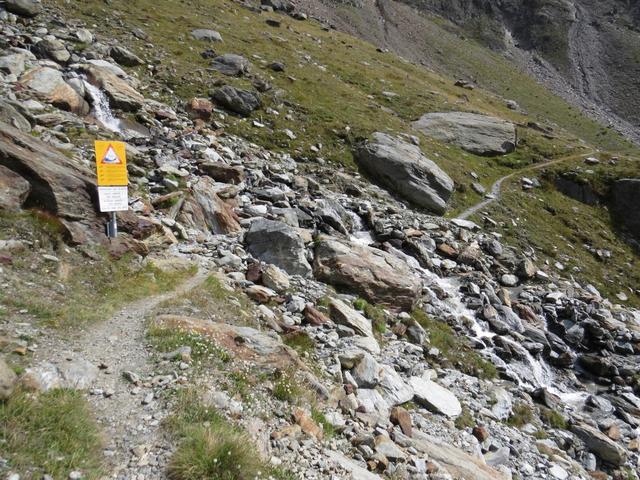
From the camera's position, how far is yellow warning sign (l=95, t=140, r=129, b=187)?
44.3ft

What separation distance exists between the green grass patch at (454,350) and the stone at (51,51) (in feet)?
92.7

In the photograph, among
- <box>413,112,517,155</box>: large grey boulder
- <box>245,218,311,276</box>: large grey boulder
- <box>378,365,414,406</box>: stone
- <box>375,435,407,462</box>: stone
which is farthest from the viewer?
<box>413,112,517,155</box>: large grey boulder

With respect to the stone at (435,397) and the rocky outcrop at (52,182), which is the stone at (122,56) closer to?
the rocky outcrop at (52,182)

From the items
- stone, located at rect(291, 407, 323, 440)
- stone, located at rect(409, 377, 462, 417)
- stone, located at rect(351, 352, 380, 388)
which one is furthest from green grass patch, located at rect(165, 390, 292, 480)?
stone, located at rect(409, 377, 462, 417)

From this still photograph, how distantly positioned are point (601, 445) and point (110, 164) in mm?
21438

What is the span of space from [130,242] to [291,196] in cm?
1249

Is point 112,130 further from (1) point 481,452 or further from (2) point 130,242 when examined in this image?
(1) point 481,452

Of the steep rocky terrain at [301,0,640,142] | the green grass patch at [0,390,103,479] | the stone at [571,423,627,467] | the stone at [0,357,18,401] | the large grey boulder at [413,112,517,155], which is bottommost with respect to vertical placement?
the stone at [571,423,627,467]

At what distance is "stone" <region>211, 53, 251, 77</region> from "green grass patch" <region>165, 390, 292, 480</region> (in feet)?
130

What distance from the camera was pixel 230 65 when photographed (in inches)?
1655

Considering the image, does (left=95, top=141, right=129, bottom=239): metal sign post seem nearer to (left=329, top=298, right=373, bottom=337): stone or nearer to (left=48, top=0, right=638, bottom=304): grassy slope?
(left=329, top=298, right=373, bottom=337): stone

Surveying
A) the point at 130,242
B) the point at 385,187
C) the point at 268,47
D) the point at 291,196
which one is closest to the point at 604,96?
the point at 268,47

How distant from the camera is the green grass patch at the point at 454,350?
1866 cm

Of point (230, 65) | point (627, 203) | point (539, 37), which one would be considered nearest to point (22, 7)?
point (230, 65)
